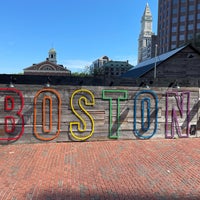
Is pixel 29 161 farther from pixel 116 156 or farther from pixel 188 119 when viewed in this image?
pixel 188 119

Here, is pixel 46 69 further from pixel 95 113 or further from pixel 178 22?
pixel 95 113

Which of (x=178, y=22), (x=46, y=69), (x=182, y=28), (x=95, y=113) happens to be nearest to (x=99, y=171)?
(x=95, y=113)

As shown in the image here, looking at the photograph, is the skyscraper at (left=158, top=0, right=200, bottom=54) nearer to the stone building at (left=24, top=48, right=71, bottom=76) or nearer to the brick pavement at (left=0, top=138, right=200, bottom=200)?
the stone building at (left=24, top=48, right=71, bottom=76)

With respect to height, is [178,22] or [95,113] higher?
[178,22]

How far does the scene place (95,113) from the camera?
9.09 meters

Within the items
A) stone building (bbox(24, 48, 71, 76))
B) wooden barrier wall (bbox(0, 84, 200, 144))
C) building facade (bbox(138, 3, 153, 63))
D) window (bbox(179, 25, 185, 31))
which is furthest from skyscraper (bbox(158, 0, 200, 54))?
building facade (bbox(138, 3, 153, 63))

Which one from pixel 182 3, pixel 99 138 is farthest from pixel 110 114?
pixel 182 3

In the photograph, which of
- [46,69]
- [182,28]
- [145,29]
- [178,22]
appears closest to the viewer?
[182,28]

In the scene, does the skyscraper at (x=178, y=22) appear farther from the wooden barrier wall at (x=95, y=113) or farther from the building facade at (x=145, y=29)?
the building facade at (x=145, y=29)

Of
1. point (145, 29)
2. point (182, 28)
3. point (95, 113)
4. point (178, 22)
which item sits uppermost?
point (145, 29)

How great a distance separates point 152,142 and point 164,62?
40.3ft

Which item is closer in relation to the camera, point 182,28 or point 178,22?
point 182,28

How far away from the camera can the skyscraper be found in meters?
77.1

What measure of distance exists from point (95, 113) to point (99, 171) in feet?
11.7
